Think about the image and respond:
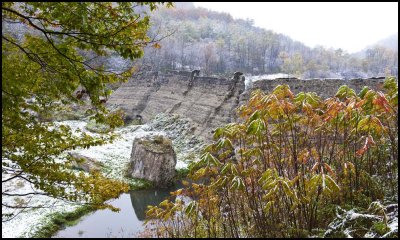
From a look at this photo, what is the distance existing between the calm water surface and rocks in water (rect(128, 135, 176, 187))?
0.95 m

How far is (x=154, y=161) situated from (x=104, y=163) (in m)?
4.32

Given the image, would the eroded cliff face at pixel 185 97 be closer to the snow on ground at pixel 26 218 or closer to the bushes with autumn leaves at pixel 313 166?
the snow on ground at pixel 26 218

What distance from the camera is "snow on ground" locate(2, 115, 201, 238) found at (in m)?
11.8

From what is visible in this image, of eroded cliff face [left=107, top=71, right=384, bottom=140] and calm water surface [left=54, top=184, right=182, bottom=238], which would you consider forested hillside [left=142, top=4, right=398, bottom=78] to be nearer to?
eroded cliff face [left=107, top=71, right=384, bottom=140]

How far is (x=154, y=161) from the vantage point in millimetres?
17750

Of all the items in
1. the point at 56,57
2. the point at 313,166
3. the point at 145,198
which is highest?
the point at 56,57

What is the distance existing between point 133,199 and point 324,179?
1368 centimetres

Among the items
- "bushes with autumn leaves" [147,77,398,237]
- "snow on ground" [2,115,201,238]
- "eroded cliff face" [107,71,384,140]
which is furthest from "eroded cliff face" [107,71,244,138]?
"bushes with autumn leaves" [147,77,398,237]

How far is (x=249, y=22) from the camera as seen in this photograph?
15538 centimetres

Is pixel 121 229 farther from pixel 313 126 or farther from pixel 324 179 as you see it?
pixel 324 179

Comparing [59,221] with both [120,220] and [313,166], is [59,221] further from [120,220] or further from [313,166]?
[313,166]

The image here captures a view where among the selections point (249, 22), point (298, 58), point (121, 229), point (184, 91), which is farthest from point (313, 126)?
point (249, 22)

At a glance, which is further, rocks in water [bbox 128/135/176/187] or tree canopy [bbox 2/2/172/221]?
rocks in water [bbox 128/135/176/187]

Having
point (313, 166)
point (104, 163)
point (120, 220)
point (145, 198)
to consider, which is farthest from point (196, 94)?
point (313, 166)
